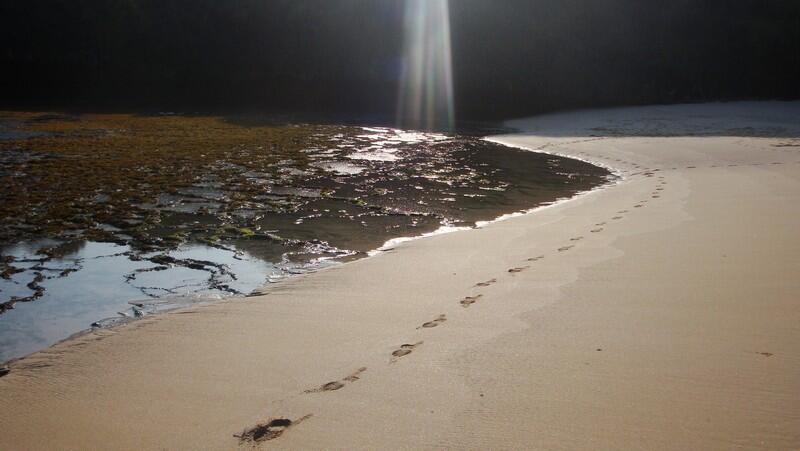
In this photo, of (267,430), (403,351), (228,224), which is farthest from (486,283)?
(228,224)

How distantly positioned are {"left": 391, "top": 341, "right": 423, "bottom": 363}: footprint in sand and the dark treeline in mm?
27327

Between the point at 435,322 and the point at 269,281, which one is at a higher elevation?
the point at 435,322

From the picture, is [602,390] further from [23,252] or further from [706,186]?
[706,186]

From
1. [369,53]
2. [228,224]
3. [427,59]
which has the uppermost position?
[369,53]

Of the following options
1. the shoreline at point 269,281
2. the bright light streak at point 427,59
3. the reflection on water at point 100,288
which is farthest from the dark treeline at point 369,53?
the reflection on water at point 100,288

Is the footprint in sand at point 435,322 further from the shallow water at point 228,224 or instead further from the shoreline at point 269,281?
the shallow water at point 228,224

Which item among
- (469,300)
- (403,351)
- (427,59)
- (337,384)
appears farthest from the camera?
(427,59)

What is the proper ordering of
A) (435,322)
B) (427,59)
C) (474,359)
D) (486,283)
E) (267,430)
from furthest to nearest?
1. (427,59)
2. (486,283)
3. (435,322)
4. (474,359)
5. (267,430)

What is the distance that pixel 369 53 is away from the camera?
39938 mm

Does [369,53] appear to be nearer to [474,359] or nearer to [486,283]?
[486,283]

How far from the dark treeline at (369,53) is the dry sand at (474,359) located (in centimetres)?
2585

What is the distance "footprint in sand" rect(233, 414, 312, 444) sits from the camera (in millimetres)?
2695

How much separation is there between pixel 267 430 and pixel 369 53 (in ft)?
127

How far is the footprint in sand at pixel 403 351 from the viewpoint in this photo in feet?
11.4
